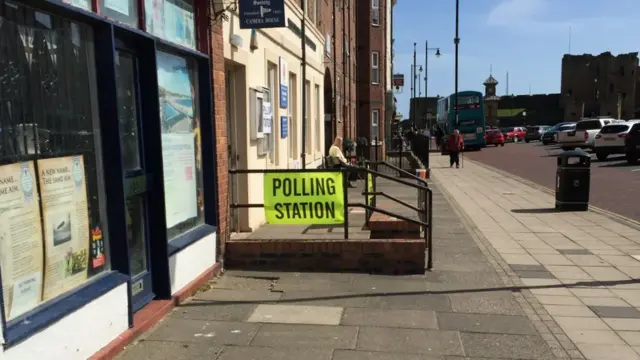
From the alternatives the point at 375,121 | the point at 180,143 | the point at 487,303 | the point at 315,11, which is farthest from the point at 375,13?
the point at 487,303

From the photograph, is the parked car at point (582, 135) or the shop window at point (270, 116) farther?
the parked car at point (582, 135)

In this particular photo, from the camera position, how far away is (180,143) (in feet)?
17.8

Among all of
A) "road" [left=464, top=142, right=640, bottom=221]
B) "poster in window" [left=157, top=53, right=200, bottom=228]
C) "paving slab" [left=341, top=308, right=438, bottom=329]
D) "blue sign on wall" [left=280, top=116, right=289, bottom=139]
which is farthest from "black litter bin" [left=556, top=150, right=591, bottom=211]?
"poster in window" [left=157, top=53, right=200, bottom=228]

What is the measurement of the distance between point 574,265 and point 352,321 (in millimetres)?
3561

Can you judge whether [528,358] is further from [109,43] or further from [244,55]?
[244,55]

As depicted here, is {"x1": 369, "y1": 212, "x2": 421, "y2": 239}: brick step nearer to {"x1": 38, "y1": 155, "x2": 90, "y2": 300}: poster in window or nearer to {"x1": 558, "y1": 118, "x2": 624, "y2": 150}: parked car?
{"x1": 38, "y1": 155, "x2": 90, "y2": 300}: poster in window

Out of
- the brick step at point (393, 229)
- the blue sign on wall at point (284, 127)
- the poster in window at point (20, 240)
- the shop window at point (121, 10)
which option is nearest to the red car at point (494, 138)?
the blue sign on wall at point (284, 127)

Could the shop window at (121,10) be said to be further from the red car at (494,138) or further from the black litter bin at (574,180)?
the red car at (494,138)

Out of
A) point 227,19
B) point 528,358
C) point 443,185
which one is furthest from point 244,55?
point 443,185

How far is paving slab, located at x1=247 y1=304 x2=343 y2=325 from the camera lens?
4.79 metres

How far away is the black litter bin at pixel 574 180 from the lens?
11.2 metres

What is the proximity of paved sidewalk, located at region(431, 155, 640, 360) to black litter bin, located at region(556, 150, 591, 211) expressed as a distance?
0.41 m

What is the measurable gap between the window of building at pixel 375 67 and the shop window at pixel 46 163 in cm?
3070

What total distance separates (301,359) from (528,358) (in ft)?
5.47
